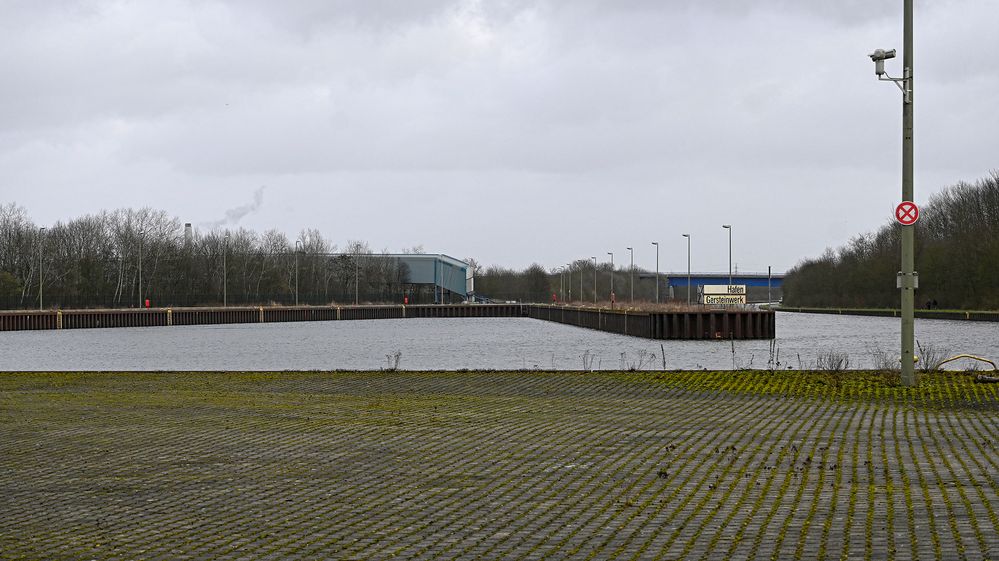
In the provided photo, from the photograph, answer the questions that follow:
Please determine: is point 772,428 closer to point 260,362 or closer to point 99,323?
point 260,362

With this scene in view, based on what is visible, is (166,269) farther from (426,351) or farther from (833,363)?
(833,363)

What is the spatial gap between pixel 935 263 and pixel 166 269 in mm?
80803

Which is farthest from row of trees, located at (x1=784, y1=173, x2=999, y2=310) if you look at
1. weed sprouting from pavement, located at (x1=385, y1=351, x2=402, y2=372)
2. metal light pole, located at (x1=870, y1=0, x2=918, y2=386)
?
metal light pole, located at (x1=870, y1=0, x2=918, y2=386)

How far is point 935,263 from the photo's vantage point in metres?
105

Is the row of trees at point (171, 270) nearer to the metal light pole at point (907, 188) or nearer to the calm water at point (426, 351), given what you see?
the calm water at point (426, 351)

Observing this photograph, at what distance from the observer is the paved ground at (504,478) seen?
7617 mm

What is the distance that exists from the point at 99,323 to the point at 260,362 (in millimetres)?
57254

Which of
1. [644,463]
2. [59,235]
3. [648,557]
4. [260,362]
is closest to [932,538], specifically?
[648,557]

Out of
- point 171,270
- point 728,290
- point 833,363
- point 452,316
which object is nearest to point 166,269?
point 171,270

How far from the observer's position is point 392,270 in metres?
164

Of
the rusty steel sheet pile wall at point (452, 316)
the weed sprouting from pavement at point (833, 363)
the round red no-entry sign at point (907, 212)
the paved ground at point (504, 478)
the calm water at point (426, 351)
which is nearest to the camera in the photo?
the paved ground at point (504, 478)

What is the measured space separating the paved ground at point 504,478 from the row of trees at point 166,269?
78945mm

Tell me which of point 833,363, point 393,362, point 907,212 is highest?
point 907,212

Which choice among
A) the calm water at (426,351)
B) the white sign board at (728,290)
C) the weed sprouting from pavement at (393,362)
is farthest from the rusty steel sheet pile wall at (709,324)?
the weed sprouting from pavement at (393,362)
